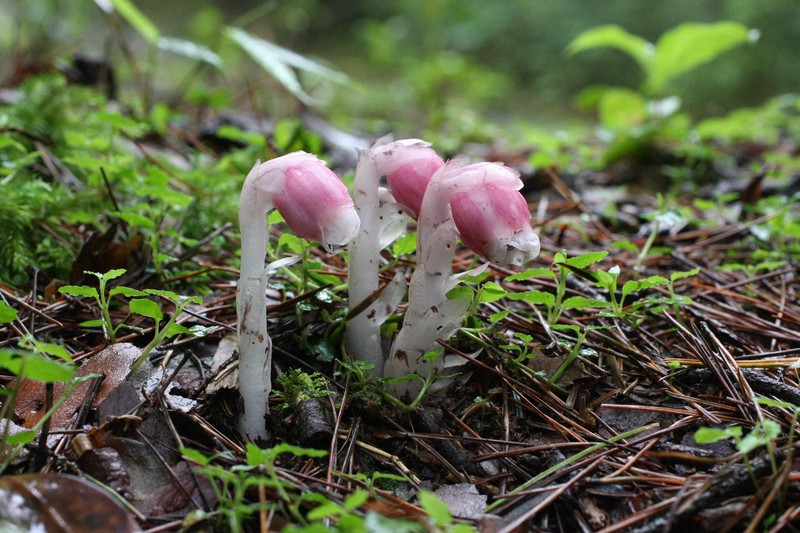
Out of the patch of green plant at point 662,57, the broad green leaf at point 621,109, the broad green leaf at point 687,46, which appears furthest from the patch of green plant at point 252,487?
the broad green leaf at point 621,109

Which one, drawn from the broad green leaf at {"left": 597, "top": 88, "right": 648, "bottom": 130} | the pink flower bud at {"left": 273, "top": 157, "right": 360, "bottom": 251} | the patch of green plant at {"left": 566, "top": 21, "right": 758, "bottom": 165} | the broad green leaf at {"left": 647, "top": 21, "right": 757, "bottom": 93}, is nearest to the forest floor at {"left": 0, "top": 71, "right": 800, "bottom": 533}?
the pink flower bud at {"left": 273, "top": 157, "right": 360, "bottom": 251}

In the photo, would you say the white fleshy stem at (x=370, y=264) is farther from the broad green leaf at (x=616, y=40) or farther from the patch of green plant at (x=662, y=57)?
the broad green leaf at (x=616, y=40)

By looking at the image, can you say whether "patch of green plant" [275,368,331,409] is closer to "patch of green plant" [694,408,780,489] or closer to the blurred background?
"patch of green plant" [694,408,780,489]

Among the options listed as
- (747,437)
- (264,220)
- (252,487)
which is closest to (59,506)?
(252,487)

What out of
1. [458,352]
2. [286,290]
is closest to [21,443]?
[286,290]

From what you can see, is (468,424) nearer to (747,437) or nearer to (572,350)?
(572,350)

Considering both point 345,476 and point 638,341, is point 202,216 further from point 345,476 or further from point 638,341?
point 638,341
